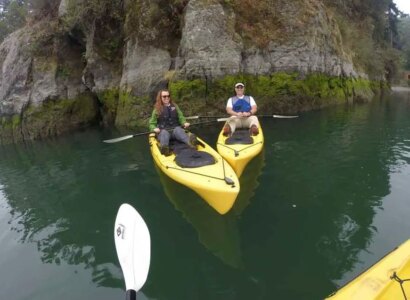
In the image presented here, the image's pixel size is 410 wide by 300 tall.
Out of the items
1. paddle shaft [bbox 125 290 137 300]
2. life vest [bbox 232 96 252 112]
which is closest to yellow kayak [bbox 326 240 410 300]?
paddle shaft [bbox 125 290 137 300]

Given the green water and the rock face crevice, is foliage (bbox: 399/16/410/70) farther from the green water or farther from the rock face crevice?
the green water

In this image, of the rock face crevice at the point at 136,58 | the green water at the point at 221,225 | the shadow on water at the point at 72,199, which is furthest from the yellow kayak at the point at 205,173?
the rock face crevice at the point at 136,58

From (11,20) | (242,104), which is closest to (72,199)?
(242,104)

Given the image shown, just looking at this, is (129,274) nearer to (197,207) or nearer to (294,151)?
(197,207)

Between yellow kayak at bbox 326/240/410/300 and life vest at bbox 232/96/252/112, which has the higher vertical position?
life vest at bbox 232/96/252/112

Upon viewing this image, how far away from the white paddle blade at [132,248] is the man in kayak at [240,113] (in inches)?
189

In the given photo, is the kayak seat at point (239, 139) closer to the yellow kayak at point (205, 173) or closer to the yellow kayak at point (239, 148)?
the yellow kayak at point (239, 148)

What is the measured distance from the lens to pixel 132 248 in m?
3.23

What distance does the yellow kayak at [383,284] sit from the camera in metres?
2.51

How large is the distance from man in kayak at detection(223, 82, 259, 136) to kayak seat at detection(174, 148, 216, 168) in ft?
5.67

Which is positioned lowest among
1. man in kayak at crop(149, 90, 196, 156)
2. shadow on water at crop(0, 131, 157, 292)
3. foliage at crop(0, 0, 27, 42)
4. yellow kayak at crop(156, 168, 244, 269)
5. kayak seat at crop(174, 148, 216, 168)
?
shadow on water at crop(0, 131, 157, 292)

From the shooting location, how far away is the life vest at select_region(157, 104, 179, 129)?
7.89m

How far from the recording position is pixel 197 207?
5980mm

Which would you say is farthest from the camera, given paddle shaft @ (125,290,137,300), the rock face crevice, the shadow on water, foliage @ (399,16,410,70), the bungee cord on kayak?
foliage @ (399,16,410,70)
